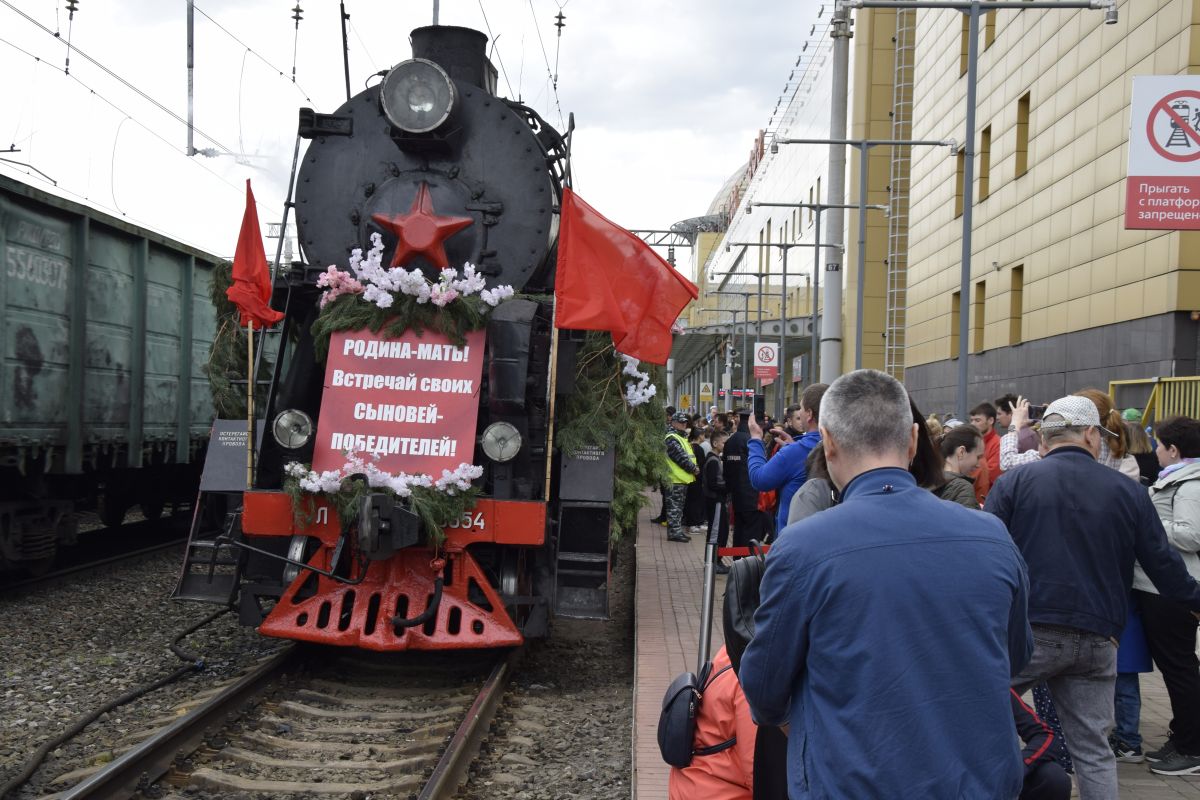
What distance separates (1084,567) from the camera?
4.31 meters

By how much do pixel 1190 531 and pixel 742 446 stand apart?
26.2 feet

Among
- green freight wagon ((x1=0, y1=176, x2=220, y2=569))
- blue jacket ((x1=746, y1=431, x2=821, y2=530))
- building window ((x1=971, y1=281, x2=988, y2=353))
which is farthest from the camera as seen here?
building window ((x1=971, y1=281, x2=988, y2=353))

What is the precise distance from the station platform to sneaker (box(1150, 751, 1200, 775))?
4cm

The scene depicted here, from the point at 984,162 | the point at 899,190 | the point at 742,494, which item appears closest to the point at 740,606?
the point at 742,494

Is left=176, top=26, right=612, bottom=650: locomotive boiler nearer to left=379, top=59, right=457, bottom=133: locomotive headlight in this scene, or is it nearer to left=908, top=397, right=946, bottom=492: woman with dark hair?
left=379, top=59, right=457, bottom=133: locomotive headlight

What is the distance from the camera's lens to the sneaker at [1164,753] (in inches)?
222

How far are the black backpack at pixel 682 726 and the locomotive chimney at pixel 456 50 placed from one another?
618 cm

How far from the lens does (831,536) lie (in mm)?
2352

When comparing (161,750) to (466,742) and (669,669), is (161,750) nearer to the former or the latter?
(466,742)

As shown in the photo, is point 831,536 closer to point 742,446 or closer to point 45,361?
point 45,361

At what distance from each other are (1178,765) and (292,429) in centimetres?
526

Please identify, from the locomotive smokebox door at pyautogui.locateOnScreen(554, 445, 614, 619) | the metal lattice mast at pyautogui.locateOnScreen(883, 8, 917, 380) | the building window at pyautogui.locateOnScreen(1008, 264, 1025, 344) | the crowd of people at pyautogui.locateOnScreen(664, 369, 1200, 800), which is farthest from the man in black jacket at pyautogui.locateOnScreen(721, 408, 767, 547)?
the metal lattice mast at pyautogui.locateOnScreen(883, 8, 917, 380)

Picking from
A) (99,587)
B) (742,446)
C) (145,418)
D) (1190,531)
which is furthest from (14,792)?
(742,446)

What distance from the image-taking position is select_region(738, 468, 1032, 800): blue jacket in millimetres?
2295
